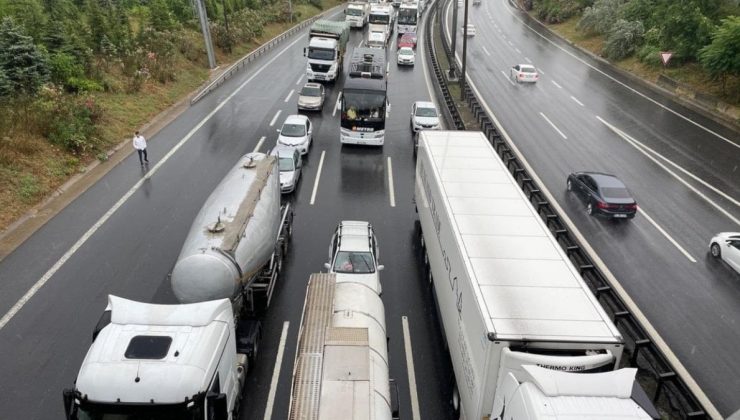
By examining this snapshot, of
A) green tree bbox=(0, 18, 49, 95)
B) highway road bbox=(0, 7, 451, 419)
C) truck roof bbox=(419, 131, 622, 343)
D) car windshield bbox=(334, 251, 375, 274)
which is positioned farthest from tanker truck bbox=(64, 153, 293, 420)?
green tree bbox=(0, 18, 49, 95)

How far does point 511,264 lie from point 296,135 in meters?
18.1

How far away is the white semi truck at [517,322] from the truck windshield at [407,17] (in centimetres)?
5321

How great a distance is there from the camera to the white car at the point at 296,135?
26.3 m

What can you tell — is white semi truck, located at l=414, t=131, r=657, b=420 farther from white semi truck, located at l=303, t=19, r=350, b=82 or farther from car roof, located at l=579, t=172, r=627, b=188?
white semi truck, located at l=303, t=19, r=350, b=82

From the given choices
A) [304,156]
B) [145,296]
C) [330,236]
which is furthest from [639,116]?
[145,296]

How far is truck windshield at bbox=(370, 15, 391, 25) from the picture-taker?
63781 mm

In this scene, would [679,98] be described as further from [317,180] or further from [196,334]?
[196,334]

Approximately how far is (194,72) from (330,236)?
91.6ft

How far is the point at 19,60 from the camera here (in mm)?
26297

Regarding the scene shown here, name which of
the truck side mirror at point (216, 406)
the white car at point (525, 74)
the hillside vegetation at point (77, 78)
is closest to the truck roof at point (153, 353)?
the truck side mirror at point (216, 406)

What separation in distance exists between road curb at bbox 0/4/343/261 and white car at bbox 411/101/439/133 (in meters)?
15.9

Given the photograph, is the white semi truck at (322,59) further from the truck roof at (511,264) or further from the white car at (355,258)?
the white car at (355,258)

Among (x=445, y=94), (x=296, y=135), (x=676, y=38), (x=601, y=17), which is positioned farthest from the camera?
(x=601, y=17)

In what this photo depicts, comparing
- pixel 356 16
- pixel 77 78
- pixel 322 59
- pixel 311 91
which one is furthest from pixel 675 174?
pixel 356 16
